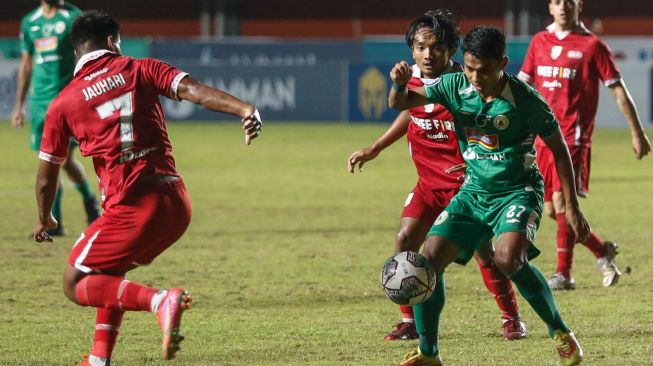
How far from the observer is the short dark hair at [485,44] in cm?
587

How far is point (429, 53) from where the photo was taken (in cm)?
667

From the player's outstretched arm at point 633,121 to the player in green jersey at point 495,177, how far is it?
270 cm

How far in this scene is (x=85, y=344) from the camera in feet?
21.9

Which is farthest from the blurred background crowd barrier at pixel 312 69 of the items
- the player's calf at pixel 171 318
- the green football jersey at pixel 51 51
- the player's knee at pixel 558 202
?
the player's calf at pixel 171 318

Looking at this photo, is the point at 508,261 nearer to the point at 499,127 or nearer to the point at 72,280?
the point at 499,127

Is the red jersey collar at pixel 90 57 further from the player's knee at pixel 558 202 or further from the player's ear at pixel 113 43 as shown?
the player's knee at pixel 558 202

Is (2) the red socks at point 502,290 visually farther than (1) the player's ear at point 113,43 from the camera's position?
Yes

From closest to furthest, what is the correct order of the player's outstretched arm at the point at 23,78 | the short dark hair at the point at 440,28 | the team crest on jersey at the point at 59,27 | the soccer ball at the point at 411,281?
the soccer ball at the point at 411,281 < the short dark hair at the point at 440,28 < the team crest on jersey at the point at 59,27 < the player's outstretched arm at the point at 23,78

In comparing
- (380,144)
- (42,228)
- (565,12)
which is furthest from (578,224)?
(565,12)

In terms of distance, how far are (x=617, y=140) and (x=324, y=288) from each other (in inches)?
680

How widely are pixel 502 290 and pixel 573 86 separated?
2670 mm

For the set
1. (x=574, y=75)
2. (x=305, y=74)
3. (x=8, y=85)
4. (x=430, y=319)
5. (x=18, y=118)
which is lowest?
(x=8, y=85)

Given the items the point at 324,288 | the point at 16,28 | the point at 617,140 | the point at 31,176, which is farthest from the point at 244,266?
the point at 16,28

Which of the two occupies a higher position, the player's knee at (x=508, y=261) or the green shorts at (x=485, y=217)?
the green shorts at (x=485, y=217)
